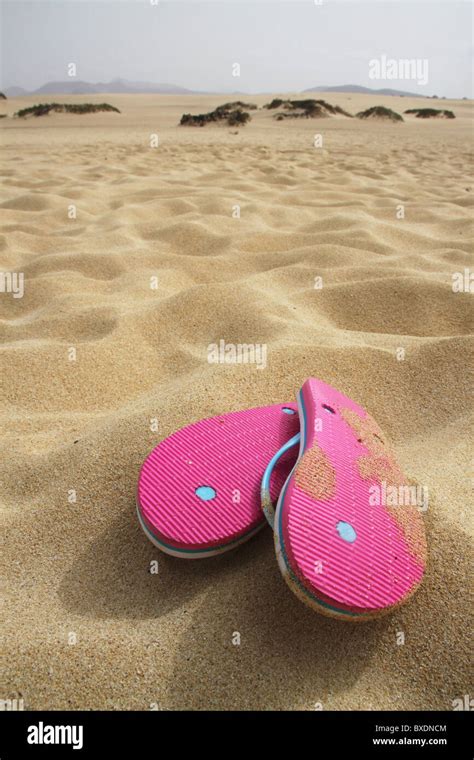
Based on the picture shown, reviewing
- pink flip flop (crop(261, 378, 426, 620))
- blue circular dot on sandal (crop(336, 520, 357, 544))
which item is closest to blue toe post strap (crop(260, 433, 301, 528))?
pink flip flop (crop(261, 378, 426, 620))

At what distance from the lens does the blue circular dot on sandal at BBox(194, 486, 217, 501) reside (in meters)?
1.02

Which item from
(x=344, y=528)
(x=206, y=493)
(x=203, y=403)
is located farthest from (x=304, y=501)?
(x=203, y=403)

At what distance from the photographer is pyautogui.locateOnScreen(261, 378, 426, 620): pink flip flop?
84 centimetres

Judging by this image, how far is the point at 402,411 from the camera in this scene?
1.58m

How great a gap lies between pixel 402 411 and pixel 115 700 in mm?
1070

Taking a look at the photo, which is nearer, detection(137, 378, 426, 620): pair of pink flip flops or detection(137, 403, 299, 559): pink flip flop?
detection(137, 378, 426, 620): pair of pink flip flops

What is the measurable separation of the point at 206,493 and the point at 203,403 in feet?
1.61

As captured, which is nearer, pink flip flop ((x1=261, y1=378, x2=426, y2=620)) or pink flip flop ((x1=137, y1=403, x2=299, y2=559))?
pink flip flop ((x1=261, y1=378, x2=426, y2=620))

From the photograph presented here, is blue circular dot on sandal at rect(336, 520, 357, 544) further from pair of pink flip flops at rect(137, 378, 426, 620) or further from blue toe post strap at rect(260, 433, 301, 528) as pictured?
blue toe post strap at rect(260, 433, 301, 528)

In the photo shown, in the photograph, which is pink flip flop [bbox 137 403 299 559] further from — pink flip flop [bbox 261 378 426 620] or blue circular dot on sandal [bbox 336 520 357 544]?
blue circular dot on sandal [bbox 336 520 357 544]

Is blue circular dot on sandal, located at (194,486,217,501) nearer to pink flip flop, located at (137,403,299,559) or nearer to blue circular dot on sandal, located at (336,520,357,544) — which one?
pink flip flop, located at (137,403,299,559)

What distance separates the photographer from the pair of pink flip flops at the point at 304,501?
85 cm

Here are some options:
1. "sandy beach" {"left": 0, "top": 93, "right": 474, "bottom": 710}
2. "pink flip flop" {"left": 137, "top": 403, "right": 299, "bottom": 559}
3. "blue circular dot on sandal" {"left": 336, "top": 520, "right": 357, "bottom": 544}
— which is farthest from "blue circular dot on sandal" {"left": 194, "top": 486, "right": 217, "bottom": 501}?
"blue circular dot on sandal" {"left": 336, "top": 520, "right": 357, "bottom": 544}

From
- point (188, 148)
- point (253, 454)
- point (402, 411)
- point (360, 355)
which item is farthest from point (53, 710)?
point (188, 148)
